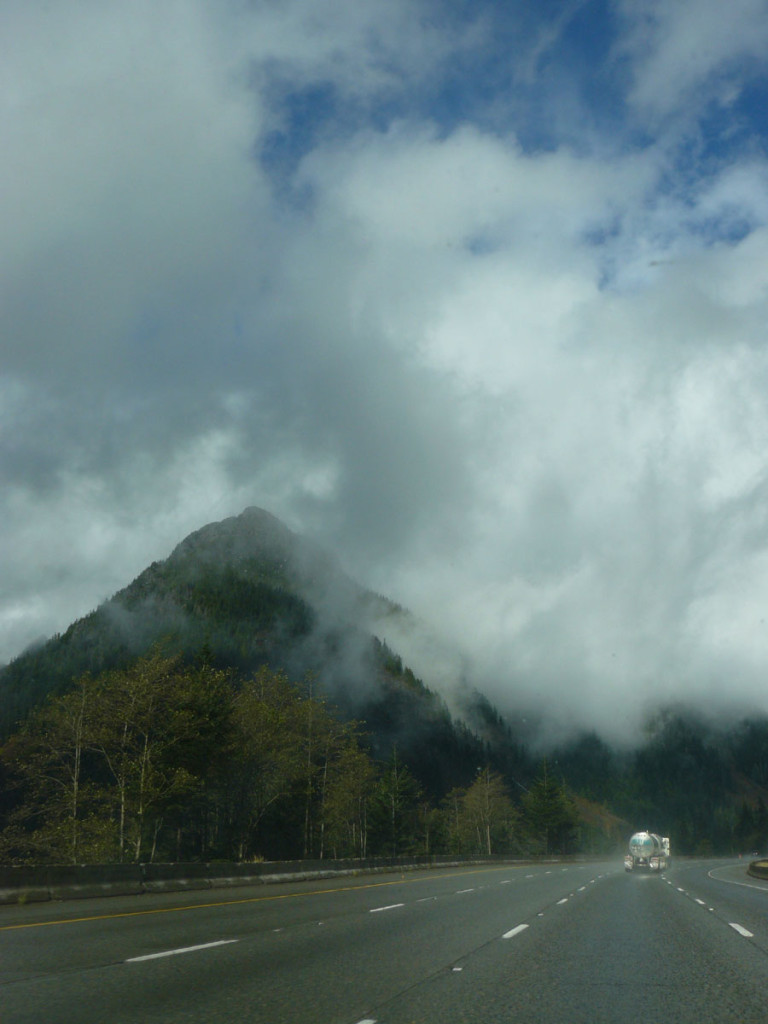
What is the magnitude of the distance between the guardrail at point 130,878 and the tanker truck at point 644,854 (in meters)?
26.6

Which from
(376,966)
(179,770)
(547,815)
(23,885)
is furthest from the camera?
(547,815)

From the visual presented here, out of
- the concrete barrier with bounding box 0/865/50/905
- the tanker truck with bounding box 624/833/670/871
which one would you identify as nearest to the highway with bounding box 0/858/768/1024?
the concrete barrier with bounding box 0/865/50/905

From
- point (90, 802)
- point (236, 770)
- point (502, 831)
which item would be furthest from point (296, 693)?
point (502, 831)

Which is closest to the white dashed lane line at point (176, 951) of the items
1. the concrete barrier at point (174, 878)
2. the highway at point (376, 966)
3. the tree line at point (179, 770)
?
the highway at point (376, 966)

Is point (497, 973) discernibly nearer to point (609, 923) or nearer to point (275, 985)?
point (275, 985)

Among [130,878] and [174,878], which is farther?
[174,878]

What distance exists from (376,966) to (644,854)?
5436cm

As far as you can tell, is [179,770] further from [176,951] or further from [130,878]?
[176,951]

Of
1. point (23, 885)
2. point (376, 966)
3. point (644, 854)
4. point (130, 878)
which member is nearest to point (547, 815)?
point (644, 854)

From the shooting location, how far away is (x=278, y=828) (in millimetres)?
73625

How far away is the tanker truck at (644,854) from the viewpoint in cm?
5884

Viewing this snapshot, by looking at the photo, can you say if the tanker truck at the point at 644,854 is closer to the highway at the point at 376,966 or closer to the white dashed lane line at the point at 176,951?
the highway at the point at 376,966

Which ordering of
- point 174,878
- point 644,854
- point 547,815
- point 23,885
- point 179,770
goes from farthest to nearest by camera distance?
1. point 547,815
2. point 644,854
3. point 179,770
4. point 174,878
5. point 23,885

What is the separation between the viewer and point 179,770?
49.8 metres
